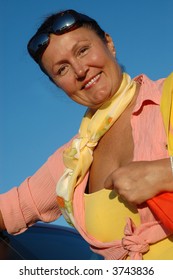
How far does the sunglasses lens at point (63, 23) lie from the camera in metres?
2.33

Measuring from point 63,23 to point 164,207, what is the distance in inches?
36.6

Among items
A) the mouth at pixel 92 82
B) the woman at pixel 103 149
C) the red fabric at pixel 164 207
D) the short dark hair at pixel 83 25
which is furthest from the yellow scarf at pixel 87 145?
the red fabric at pixel 164 207

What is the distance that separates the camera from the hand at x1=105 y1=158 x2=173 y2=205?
6.11 feet

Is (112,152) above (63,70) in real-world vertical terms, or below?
below

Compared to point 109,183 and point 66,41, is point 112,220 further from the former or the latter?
point 66,41

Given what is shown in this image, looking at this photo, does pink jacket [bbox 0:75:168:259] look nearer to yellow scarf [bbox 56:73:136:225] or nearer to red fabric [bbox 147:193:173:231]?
yellow scarf [bbox 56:73:136:225]

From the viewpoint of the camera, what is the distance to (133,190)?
6.33 feet

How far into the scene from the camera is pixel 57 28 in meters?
2.36

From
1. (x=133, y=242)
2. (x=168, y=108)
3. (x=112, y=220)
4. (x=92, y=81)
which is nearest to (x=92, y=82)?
(x=92, y=81)

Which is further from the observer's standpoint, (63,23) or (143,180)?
(63,23)

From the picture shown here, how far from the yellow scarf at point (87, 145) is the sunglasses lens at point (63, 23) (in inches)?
13.0

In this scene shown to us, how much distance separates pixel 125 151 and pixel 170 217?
0.44 metres
